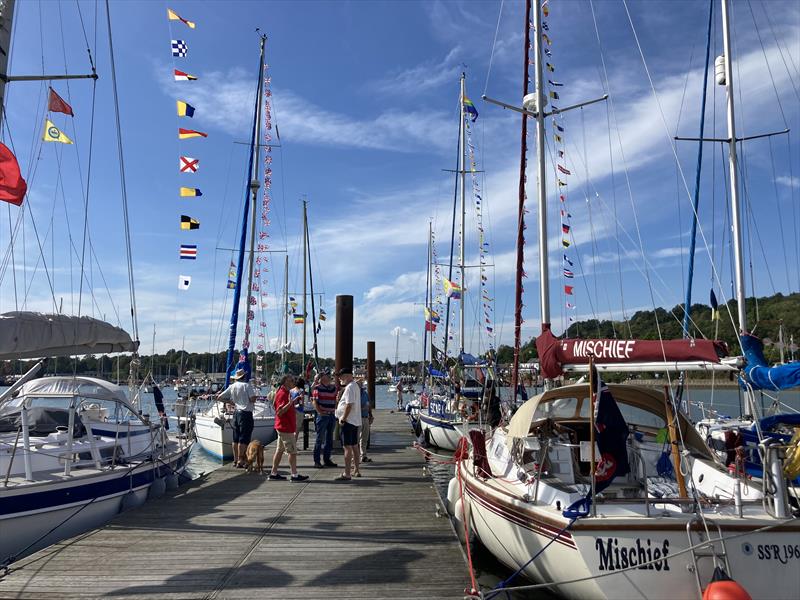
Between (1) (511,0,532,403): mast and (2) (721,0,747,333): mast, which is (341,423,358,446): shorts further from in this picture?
(2) (721,0,747,333): mast

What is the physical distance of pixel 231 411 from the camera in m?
17.8

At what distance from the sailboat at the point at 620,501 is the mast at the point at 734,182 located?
8.43 metres

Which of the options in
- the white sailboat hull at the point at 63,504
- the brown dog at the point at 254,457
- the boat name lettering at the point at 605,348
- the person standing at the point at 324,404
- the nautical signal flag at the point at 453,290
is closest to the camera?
the boat name lettering at the point at 605,348

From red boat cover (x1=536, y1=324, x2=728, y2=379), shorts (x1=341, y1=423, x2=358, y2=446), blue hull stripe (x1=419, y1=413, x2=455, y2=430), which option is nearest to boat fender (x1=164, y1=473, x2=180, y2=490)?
shorts (x1=341, y1=423, x2=358, y2=446)

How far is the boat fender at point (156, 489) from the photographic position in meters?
9.50

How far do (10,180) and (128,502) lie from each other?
17.0 ft

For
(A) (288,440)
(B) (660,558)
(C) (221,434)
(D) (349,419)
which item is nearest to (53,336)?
(A) (288,440)

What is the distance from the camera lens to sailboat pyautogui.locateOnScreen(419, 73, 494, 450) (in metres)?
17.4

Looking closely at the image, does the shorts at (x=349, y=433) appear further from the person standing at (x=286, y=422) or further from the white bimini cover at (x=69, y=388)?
the white bimini cover at (x=69, y=388)

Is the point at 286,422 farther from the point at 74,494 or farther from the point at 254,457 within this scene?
the point at 74,494

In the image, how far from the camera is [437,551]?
6008mm

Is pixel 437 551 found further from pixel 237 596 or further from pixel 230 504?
pixel 230 504

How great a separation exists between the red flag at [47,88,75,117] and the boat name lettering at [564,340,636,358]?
8727 mm

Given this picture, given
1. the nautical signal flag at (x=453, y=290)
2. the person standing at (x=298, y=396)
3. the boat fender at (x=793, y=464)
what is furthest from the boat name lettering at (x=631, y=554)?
the nautical signal flag at (x=453, y=290)
